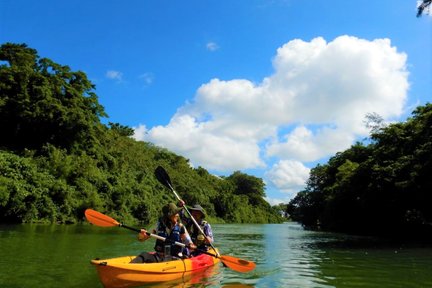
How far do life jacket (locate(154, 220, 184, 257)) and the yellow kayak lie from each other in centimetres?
29

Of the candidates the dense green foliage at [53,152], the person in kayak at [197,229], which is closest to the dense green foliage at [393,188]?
the person in kayak at [197,229]

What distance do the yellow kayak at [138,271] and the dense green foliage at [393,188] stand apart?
14.8 meters

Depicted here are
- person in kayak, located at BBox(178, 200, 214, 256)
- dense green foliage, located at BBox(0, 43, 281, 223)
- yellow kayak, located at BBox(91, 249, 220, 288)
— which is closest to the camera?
yellow kayak, located at BBox(91, 249, 220, 288)

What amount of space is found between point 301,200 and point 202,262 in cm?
5071

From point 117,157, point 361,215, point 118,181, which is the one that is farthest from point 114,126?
point 361,215

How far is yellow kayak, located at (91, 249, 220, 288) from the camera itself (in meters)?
6.62

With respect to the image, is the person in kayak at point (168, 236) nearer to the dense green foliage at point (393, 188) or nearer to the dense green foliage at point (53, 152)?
the dense green foliage at point (393, 188)

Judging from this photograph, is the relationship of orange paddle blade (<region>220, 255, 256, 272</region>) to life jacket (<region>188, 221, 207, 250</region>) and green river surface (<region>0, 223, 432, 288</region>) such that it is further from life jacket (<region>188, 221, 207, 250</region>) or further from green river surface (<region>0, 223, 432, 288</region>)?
life jacket (<region>188, 221, 207, 250</region>)

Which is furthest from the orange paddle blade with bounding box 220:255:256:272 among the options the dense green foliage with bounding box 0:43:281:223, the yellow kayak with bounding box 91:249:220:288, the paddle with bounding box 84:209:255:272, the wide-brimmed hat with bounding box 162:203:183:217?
the dense green foliage with bounding box 0:43:281:223

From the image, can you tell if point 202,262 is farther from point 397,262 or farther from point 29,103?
point 29,103

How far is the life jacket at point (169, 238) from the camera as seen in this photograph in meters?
8.23

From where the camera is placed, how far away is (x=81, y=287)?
7.03m

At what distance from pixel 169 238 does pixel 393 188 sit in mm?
17577

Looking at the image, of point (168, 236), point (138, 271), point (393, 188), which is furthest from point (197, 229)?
point (393, 188)
